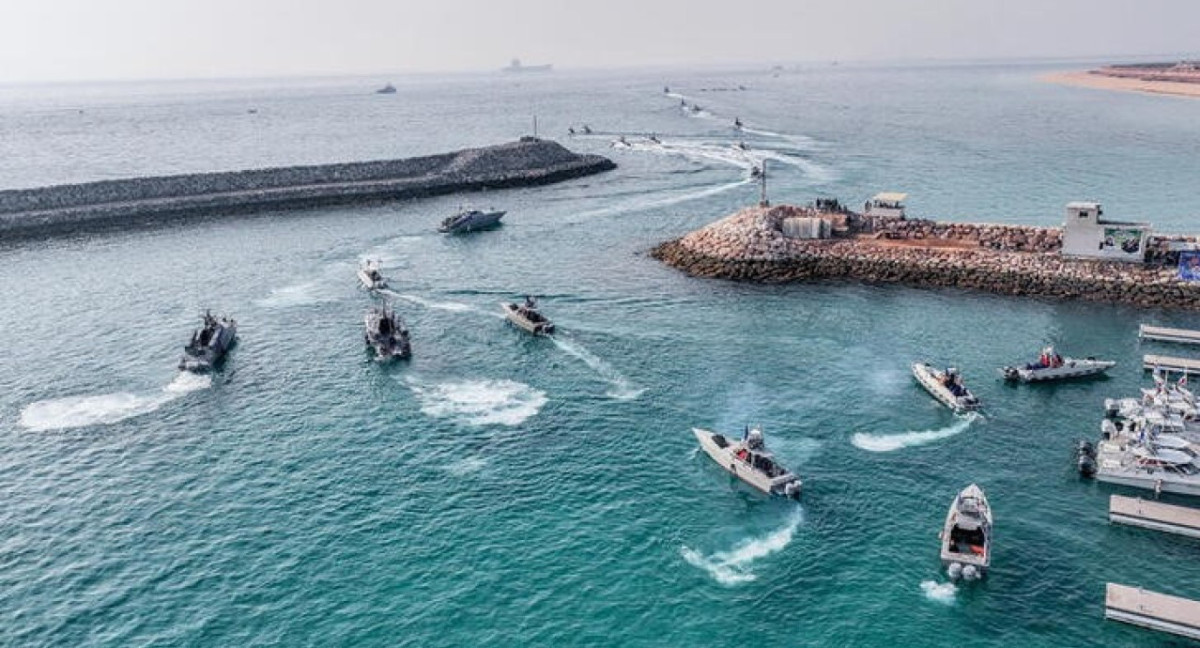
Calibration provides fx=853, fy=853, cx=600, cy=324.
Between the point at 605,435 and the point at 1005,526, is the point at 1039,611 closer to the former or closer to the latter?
the point at 1005,526

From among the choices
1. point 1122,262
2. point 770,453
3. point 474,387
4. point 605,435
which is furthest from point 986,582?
point 1122,262

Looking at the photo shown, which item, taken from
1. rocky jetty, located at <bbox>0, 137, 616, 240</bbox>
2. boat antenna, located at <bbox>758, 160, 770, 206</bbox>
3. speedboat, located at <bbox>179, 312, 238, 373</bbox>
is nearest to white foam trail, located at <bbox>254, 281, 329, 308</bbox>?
speedboat, located at <bbox>179, 312, 238, 373</bbox>

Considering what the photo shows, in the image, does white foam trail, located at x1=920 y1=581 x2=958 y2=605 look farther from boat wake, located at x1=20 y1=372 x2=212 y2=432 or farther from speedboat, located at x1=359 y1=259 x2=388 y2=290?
speedboat, located at x1=359 y1=259 x2=388 y2=290

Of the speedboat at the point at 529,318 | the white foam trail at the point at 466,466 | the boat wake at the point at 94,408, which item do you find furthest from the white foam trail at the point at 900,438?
the boat wake at the point at 94,408

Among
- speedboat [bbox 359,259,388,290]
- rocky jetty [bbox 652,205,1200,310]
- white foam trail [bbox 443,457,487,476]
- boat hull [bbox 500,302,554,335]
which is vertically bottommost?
white foam trail [bbox 443,457,487,476]

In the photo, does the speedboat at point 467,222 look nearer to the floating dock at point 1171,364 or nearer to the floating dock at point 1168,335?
the floating dock at point 1168,335

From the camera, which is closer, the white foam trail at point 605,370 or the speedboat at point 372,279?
the white foam trail at point 605,370
